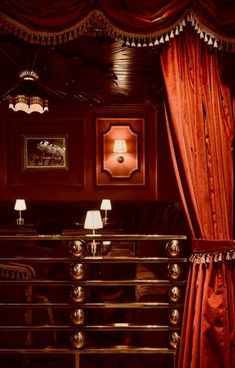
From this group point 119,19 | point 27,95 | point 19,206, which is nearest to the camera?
point 119,19

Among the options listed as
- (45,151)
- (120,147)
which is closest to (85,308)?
(120,147)

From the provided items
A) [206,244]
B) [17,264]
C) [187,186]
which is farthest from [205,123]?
[17,264]

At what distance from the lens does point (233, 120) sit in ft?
8.36

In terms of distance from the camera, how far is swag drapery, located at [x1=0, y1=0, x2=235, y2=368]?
236 cm

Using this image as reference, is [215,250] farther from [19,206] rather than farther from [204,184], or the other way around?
[19,206]

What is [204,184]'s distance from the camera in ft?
7.99

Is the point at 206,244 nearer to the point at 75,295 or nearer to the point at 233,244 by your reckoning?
the point at 233,244

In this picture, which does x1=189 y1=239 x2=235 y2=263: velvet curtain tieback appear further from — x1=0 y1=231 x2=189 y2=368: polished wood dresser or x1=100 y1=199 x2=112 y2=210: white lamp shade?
x1=100 y1=199 x2=112 y2=210: white lamp shade

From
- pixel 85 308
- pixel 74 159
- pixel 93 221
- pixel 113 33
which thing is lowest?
pixel 85 308

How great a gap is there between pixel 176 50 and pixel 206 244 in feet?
3.74

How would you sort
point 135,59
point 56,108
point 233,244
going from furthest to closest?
point 56,108, point 135,59, point 233,244

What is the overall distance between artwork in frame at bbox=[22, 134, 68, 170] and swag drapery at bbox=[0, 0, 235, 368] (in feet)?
16.3

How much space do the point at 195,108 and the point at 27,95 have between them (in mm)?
2320

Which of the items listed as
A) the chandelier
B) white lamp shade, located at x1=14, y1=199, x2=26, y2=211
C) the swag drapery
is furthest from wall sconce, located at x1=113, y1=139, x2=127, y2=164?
the swag drapery
